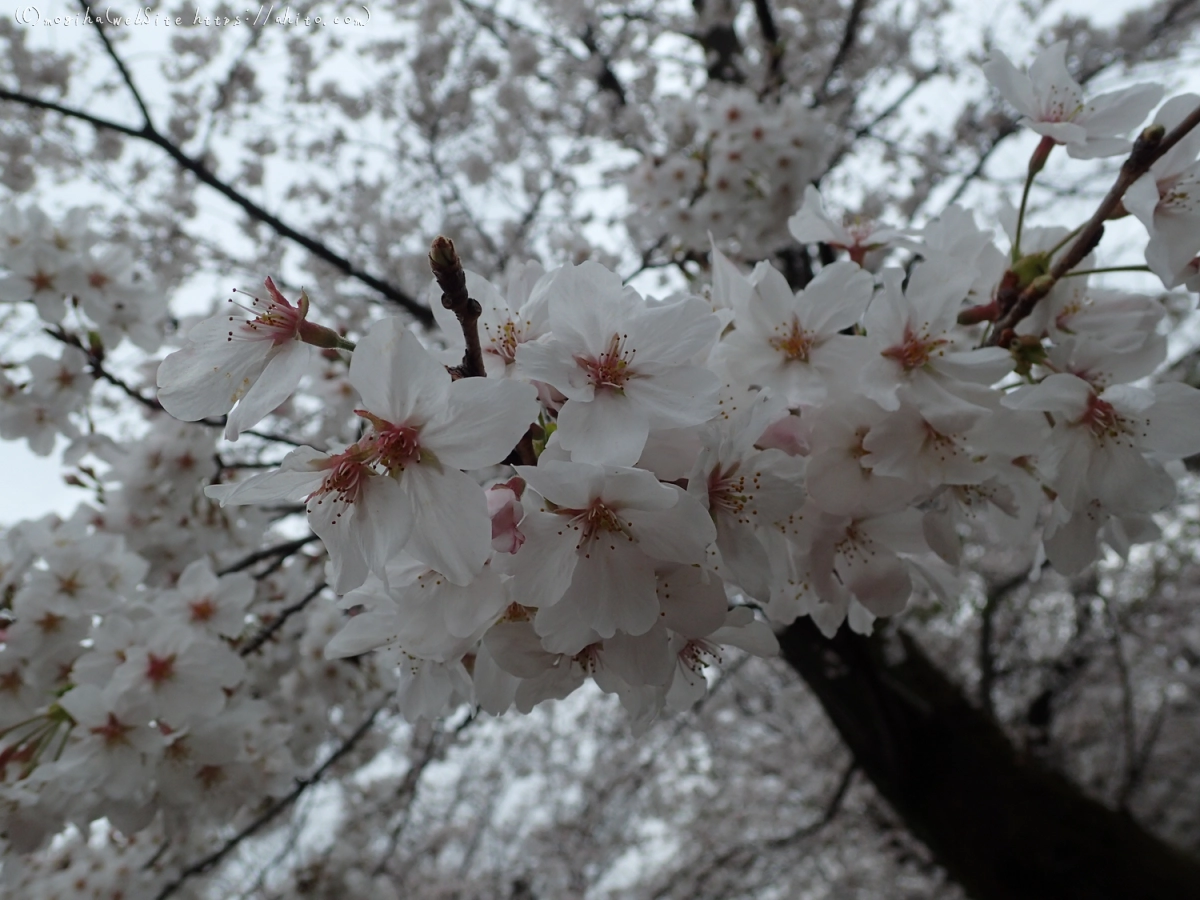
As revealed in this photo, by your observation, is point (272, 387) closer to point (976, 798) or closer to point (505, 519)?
point (505, 519)

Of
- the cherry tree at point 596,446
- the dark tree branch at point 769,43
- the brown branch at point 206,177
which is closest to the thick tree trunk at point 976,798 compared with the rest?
the cherry tree at point 596,446

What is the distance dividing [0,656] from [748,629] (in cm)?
170

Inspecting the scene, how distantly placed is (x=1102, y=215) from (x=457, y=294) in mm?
927

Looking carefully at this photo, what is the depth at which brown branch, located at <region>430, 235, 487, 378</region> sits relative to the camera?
766mm

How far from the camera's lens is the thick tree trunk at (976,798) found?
2.51 metres

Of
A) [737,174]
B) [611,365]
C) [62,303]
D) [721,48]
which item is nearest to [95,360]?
[62,303]

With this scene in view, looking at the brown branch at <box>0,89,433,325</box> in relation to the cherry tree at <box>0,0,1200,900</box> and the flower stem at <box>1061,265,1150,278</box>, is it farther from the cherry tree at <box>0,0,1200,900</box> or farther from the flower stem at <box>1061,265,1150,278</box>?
the flower stem at <box>1061,265,1150,278</box>

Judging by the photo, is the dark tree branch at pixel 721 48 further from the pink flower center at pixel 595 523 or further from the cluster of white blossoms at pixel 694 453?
the pink flower center at pixel 595 523

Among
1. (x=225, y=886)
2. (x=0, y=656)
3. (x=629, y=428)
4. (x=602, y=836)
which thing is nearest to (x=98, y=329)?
(x=0, y=656)

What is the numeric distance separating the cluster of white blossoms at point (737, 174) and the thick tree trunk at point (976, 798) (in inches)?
65.7

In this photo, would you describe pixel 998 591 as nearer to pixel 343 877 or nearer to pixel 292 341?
pixel 343 877

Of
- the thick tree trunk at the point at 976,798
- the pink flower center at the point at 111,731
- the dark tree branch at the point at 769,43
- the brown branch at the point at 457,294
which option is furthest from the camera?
the dark tree branch at the point at 769,43

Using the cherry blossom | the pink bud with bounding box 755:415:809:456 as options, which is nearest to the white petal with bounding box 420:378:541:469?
the pink bud with bounding box 755:415:809:456

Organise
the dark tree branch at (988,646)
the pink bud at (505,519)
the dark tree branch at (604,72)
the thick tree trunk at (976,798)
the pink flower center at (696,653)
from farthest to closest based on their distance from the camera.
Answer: the dark tree branch at (604,72) → the dark tree branch at (988,646) → the thick tree trunk at (976,798) → the pink flower center at (696,653) → the pink bud at (505,519)
